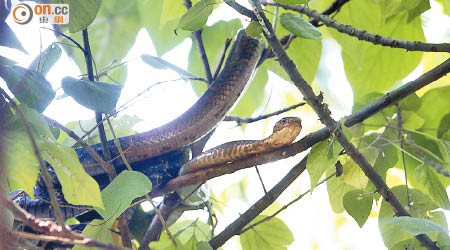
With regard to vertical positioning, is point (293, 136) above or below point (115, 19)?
below

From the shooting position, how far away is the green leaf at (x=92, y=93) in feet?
3.49

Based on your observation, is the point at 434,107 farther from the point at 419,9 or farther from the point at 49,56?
the point at 49,56

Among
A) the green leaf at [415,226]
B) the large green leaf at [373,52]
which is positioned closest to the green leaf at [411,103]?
the large green leaf at [373,52]

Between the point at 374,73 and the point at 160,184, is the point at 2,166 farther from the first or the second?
the point at 374,73

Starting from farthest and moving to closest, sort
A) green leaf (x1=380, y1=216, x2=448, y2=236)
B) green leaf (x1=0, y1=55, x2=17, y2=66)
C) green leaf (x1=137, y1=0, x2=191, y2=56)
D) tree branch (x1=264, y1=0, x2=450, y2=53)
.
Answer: green leaf (x1=137, y1=0, x2=191, y2=56) → tree branch (x1=264, y1=0, x2=450, y2=53) → green leaf (x1=0, y1=55, x2=17, y2=66) → green leaf (x1=380, y1=216, x2=448, y2=236)

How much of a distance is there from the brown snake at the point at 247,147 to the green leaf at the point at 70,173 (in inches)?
24.3

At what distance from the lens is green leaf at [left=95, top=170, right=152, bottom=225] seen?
94cm

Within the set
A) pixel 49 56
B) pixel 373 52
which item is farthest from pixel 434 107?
pixel 49 56

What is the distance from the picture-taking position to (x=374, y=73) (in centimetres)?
163

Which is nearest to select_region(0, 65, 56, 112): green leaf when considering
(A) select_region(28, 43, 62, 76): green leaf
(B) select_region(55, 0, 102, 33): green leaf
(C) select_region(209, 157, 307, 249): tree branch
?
(B) select_region(55, 0, 102, 33): green leaf

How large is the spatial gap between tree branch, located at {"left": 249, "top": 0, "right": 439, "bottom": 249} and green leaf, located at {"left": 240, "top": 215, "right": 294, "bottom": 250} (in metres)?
0.32

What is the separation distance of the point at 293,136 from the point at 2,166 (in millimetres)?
806

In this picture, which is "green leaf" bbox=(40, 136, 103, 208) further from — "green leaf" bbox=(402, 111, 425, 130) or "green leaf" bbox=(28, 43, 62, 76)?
"green leaf" bbox=(402, 111, 425, 130)

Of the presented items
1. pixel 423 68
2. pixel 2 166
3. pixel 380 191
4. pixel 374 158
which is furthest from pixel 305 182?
pixel 2 166
